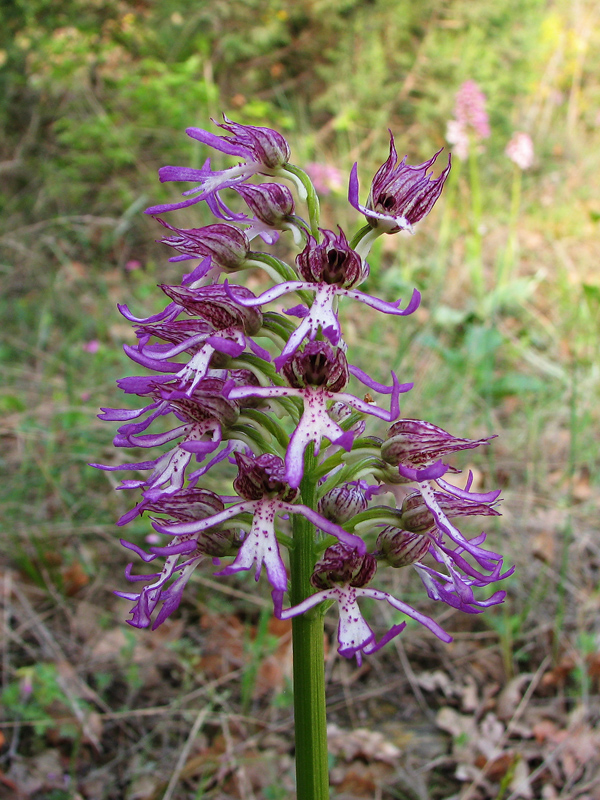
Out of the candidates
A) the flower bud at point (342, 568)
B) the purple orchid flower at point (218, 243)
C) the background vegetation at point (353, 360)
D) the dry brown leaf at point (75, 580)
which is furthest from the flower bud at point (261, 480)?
the dry brown leaf at point (75, 580)

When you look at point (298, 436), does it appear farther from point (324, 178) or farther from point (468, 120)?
point (468, 120)

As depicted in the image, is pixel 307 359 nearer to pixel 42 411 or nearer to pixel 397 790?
pixel 397 790

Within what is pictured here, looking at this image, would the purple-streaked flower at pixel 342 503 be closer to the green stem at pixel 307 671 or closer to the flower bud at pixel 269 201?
A: the green stem at pixel 307 671

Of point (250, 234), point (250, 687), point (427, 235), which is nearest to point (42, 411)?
point (250, 687)

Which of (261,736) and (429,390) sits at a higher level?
(429,390)

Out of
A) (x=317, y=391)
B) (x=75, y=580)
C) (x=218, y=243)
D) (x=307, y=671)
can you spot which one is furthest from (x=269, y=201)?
(x=75, y=580)

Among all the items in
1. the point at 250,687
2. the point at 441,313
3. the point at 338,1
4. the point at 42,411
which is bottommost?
the point at 250,687
